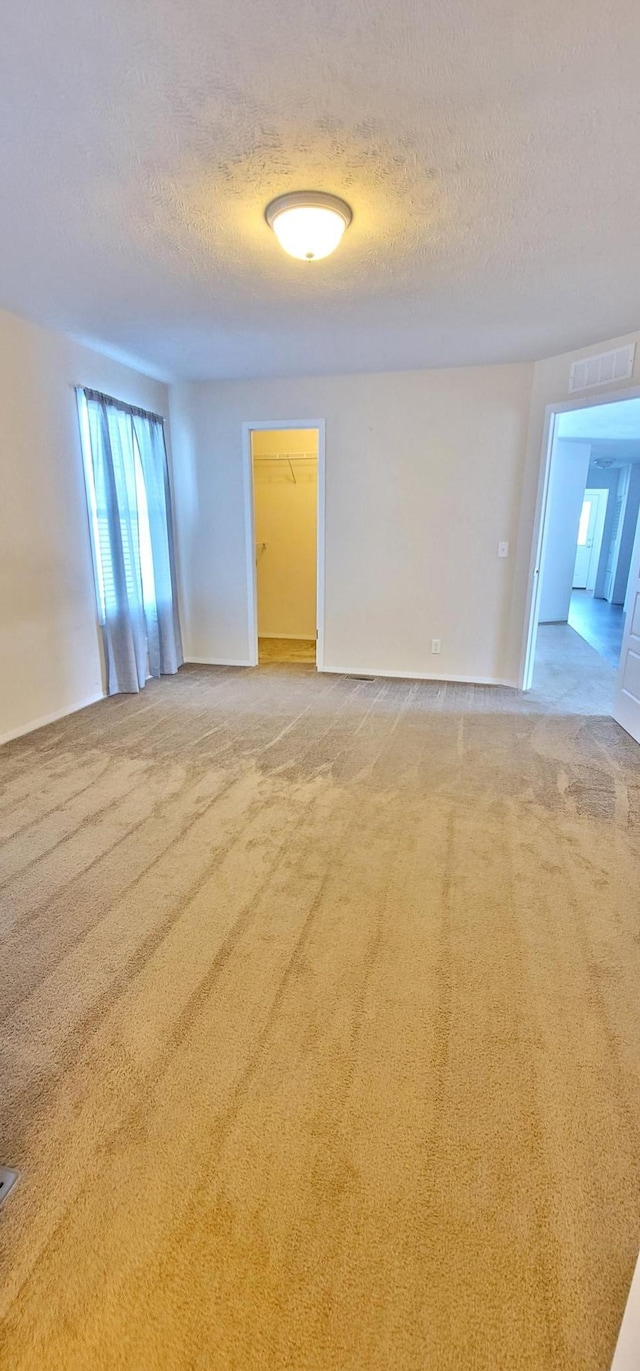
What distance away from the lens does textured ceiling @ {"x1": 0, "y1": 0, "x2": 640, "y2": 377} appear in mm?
1368

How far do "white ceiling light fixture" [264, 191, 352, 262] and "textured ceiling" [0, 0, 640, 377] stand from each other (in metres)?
0.04

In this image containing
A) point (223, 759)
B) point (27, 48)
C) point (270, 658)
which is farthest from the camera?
point (270, 658)

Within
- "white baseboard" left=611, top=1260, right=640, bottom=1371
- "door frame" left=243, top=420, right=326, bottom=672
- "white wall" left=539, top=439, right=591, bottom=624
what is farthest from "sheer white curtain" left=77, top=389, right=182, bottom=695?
"white wall" left=539, top=439, right=591, bottom=624

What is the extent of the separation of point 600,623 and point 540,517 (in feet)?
14.5

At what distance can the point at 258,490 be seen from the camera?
6.25m

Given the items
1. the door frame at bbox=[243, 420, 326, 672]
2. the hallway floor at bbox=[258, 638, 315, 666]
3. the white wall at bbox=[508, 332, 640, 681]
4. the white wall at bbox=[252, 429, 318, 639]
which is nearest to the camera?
the white wall at bbox=[508, 332, 640, 681]

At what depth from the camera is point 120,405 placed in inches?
166

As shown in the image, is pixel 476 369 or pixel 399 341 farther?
pixel 476 369

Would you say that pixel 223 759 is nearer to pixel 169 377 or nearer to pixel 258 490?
pixel 169 377

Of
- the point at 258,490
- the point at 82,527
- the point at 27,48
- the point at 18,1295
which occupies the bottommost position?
the point at 18,1295

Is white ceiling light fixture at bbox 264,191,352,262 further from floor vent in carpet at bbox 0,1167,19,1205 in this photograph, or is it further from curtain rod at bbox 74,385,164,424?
floor vent in carpet at bbox 0,1167,19,1205

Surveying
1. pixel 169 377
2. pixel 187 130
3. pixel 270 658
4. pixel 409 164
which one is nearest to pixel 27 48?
pixel 187 130

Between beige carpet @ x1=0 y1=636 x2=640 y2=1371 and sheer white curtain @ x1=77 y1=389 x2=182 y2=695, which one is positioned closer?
beige carpet @ x1=0 y1=636 x2=640 y2=1371

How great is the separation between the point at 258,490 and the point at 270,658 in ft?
6.52
